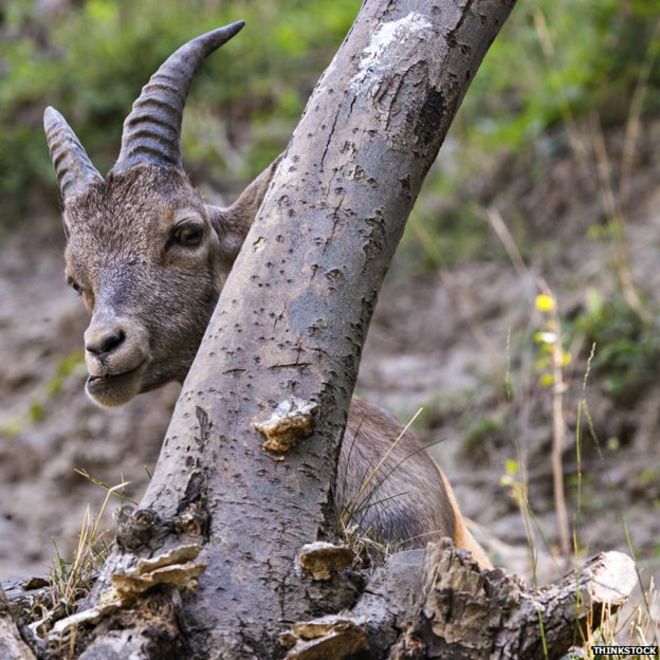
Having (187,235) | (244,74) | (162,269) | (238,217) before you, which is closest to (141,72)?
(244,74)

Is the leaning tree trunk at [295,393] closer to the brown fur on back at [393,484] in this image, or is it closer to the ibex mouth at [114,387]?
the brown fur on back at [393,484]

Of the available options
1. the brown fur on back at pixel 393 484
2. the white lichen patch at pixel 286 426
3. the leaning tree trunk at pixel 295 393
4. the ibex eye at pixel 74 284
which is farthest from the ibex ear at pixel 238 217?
the white lichen patch at pixel 286 426

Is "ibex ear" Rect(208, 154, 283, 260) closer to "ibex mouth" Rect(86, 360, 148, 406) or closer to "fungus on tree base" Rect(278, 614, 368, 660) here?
"ibex mouth" Rect(86, 360, 148, 406)

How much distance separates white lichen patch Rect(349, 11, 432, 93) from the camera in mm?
4113

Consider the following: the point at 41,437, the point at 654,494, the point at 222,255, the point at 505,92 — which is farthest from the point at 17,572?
the point at 505,92

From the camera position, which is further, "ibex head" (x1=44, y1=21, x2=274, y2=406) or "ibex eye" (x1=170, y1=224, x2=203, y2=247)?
"ibex eye" (x1=170, y1=224, x2=203, y2=247)

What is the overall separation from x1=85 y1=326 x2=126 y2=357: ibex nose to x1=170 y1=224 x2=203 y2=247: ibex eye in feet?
2.47

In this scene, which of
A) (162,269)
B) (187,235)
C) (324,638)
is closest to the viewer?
(324,638)

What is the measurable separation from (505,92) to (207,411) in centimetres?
1015

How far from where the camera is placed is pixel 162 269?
5.80 m

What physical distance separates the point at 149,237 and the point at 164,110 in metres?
0.69

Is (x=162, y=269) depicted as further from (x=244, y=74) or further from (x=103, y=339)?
(x=244, y=74)

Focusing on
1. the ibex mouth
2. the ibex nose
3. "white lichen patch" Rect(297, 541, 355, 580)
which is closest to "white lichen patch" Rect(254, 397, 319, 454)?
"white lichen patch" Rect(297, 541, 355, 580)

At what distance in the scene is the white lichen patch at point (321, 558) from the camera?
355 centimetres
